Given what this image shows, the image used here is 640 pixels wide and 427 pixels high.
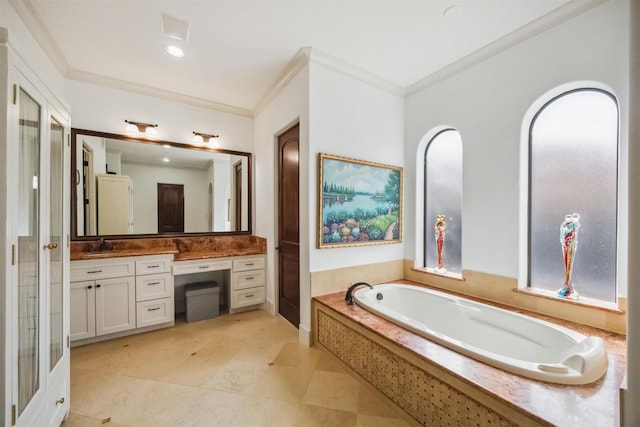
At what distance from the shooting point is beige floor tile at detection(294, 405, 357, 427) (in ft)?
5.07

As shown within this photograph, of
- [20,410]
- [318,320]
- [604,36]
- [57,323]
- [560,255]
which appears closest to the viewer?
[20,410]

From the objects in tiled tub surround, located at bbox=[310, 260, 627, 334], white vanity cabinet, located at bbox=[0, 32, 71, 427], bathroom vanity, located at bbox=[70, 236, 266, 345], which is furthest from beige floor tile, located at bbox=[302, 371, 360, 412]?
bathroom vanity, located at bbox=[70, 236, 266, 345]

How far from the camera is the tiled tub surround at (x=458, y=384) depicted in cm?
108

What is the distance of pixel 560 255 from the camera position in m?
2.09

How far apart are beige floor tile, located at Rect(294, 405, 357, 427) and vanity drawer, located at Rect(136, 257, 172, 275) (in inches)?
79.1

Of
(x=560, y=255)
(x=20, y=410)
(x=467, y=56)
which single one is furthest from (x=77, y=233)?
(x=560, y=255)

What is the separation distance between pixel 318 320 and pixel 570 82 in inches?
109

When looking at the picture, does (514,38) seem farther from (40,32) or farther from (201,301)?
(201,301)

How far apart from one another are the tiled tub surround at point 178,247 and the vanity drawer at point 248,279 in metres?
0.26

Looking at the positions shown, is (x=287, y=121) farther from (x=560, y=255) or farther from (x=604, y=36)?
(x=560, y=255)

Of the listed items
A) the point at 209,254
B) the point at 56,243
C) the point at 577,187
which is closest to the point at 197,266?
the point at 209,254

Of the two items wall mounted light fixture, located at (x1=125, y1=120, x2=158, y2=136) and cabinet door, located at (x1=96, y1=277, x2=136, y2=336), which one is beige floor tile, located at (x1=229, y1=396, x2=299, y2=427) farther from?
wall mounted light fixture, located at (x1=125, y1=120, x2=158, y2=136)

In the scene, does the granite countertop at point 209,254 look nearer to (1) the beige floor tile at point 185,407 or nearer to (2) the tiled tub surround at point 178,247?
(2) the tiled tub surround at point 178,247

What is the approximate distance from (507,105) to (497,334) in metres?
1.92
